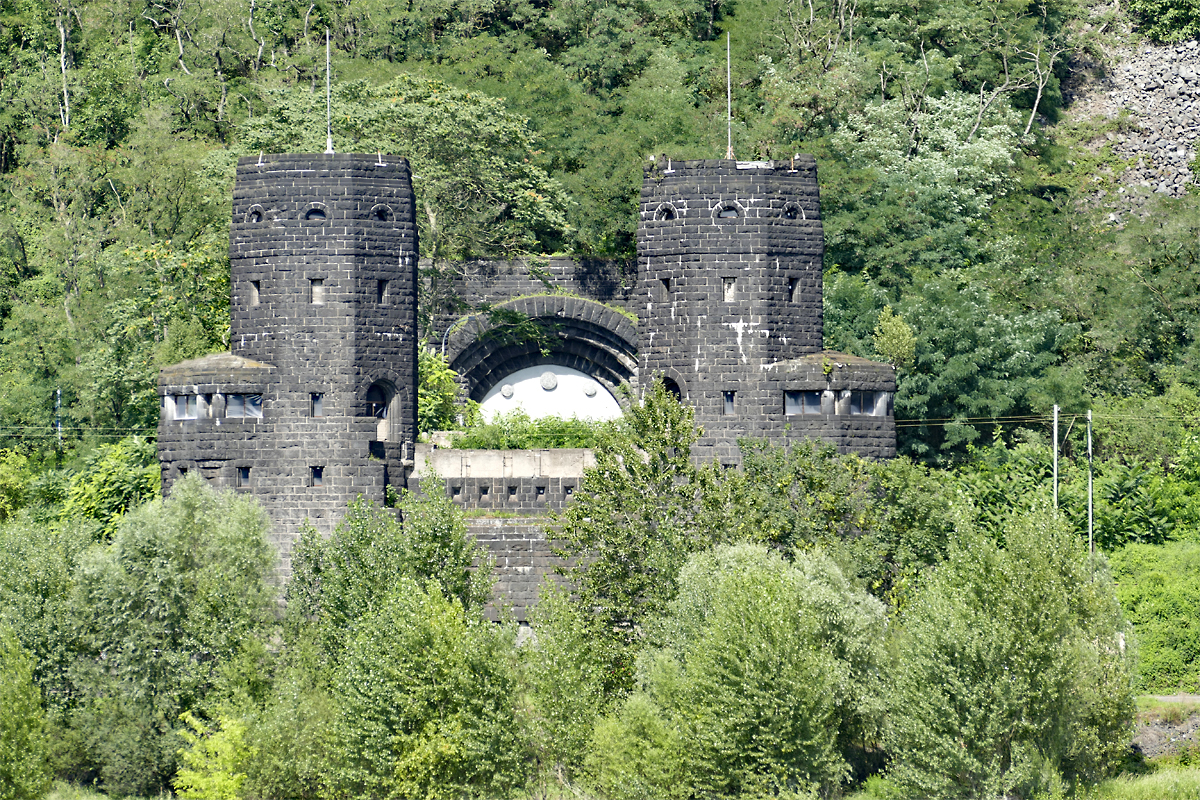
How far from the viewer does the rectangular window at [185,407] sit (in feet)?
180

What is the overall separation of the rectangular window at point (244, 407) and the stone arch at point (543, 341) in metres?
11.4

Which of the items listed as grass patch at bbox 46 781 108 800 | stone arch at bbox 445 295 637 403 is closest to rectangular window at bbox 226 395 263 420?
grass patch at bbox 46 781 108 800

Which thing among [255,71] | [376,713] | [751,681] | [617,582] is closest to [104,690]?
[376,713]

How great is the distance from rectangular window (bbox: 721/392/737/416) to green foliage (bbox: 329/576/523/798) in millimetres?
11256

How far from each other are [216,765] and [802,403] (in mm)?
19246

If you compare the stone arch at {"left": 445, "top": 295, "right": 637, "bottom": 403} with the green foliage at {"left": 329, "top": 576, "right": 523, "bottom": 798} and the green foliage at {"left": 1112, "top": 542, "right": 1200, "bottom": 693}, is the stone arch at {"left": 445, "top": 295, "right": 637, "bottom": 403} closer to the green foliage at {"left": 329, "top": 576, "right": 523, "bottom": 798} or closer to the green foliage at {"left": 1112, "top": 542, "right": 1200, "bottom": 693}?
the green foliage at {"left": 1112, "top": 542, "right": 1200, "bottom": 693}

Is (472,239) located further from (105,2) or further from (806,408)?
(105,2)

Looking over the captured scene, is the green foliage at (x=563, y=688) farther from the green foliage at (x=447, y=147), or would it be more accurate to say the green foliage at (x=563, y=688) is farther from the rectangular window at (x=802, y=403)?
the green foliage at (x=447, y=147)

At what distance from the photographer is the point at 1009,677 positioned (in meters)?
46.9

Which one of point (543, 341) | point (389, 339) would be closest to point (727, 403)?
point (389, 339)

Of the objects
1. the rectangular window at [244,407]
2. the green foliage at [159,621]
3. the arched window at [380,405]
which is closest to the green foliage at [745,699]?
the green foliage at [159,621]

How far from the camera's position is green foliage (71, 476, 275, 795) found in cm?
4847

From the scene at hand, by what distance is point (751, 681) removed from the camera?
46.0 m

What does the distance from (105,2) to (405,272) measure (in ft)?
144
